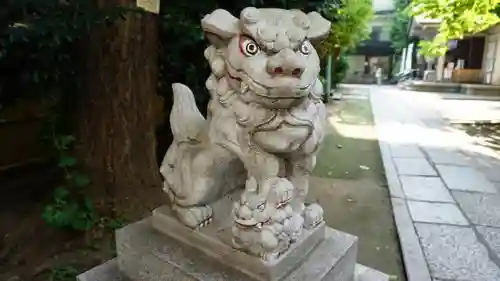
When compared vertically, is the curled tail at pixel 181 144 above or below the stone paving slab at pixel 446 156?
above

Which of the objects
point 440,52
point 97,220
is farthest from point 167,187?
point 440,52

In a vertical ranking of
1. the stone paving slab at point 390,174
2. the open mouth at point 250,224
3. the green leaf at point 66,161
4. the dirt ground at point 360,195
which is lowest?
the dirt ground at point 360,195

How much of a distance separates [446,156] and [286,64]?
397 centimetres

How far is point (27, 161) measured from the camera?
259cm

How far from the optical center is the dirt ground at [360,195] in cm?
226

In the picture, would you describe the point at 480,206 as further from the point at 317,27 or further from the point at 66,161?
the point at 66,161

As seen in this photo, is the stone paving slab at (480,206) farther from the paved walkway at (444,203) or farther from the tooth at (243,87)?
the tooth at (243,87)

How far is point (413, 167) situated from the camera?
3.88 meters

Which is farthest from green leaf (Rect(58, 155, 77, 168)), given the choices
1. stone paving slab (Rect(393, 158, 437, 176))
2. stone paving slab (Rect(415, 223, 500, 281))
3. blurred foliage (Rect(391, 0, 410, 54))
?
blurred foliage (Rect(391, 0, 410, 54))

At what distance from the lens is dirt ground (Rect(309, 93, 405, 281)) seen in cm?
226

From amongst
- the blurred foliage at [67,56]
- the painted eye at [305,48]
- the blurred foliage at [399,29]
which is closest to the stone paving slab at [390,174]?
the blurred foliage at [67,56]

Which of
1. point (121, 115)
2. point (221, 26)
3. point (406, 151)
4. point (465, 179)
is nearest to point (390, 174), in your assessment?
point (465, 179)

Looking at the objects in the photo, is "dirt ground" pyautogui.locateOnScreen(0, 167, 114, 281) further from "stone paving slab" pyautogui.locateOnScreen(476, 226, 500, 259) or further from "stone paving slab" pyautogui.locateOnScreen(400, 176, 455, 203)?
"stone paving slab" pyautogui.locateOnScreen(400, 176, 455, 203)

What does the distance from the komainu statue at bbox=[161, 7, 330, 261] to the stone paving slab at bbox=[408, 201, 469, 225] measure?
1779mm
